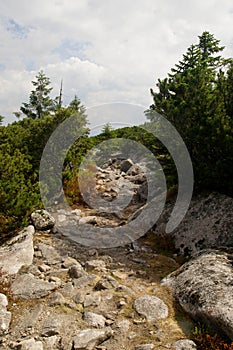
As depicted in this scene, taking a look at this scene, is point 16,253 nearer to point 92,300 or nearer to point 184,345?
point 92,300

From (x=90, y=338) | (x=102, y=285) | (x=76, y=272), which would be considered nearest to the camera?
(x=90, y=338)

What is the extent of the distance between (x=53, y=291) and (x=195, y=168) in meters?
6.55

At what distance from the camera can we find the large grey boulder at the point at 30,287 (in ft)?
21.8

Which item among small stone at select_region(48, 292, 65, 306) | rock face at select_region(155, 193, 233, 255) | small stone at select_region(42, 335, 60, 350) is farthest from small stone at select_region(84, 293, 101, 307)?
rock face at select_region(155, 193, 233, 255)

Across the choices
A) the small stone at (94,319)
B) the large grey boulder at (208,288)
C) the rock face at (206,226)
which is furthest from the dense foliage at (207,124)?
the small stone at (94,319)

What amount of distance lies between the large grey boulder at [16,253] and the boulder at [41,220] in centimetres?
118

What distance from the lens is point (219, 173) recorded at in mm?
9992

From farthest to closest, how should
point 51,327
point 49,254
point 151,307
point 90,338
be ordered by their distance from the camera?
point 49,254 → point 151,307 → point 51,327 → point 90,338

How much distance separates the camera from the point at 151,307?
244 inches

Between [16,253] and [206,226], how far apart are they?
5.83 m

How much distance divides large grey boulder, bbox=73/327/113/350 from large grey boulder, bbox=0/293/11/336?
1408mm

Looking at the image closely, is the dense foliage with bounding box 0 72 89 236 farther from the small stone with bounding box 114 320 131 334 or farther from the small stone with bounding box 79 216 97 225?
the small stone with bounding box 114 320 131 334

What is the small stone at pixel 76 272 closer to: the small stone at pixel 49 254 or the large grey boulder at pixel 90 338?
the small stone at pixel 49 254

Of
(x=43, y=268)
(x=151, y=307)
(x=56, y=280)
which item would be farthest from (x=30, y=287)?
(x=151, y=307)
